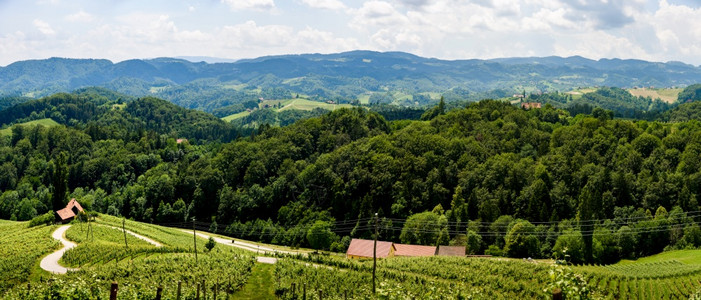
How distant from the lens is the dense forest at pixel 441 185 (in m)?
78.0

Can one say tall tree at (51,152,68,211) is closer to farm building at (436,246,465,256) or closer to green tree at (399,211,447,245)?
green tree at (399,211,447,245)

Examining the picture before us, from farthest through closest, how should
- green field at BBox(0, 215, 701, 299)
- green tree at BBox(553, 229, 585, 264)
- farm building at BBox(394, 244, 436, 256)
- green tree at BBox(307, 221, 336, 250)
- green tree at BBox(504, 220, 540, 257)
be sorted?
green tree at BBox(307, 221, 336, 250) → green tree at BBox(504, 220, 540, 257) → green tree at BBox(553, 229, 585, 264) → farm building at BBox(394, 244, 436, 256) → green field at BBox(0, 215, 701, 299)

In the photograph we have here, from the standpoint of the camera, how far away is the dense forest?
256 ft

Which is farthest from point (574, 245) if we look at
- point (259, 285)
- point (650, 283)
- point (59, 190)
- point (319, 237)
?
point (59, 190)

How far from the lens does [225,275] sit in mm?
41750

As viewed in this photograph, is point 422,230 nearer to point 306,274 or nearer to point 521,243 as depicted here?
point 521,243

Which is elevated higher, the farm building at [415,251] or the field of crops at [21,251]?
the field of crops at [21,251]

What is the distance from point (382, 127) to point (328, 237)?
6150 centimetres

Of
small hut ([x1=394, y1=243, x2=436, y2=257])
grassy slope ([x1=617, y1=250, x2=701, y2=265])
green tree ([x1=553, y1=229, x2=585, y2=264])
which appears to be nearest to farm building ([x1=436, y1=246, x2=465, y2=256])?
small hut ([x1=394, y1=243, x2=436, y2=257])

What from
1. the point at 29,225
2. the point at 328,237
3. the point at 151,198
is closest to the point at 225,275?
the point at 328,237

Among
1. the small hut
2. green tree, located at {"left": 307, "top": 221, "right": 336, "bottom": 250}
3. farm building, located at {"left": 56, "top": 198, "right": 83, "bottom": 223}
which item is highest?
farm building, located at {"left": 56, "top": 198, "right": 83, "bottom": 223}

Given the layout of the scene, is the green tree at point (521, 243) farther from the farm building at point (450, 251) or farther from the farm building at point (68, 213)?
the farm building at point (68, 213)

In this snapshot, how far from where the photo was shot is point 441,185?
95000 millimetres

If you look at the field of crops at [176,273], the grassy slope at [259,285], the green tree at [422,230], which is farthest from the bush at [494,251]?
the field of crops at [176,273]
